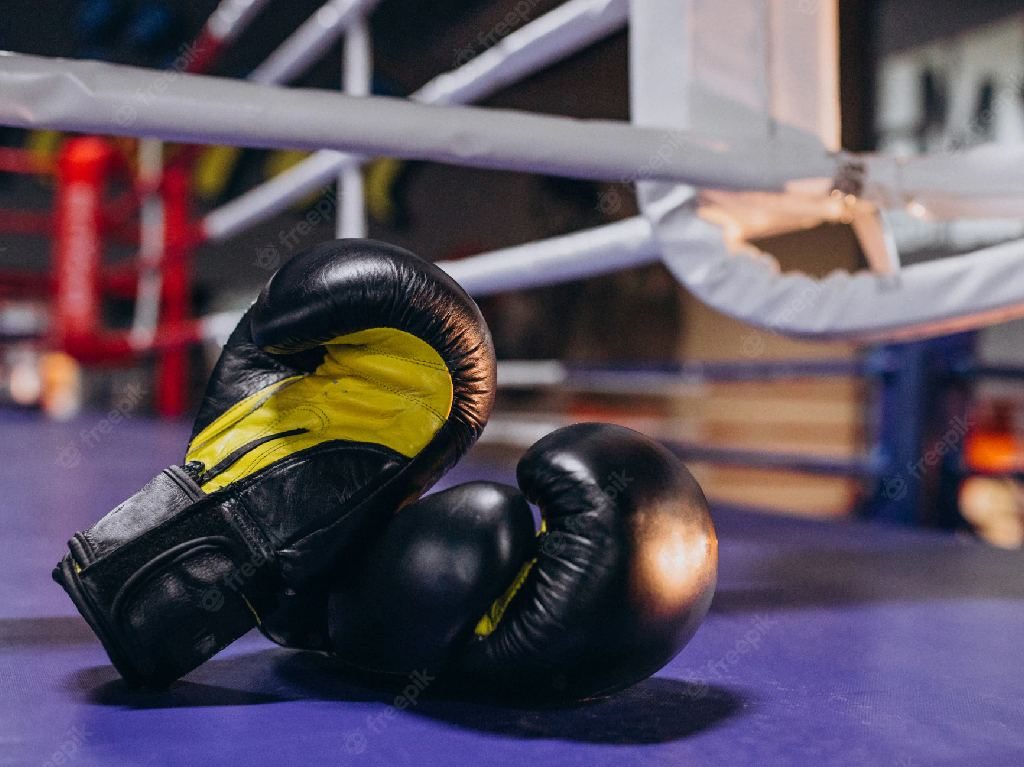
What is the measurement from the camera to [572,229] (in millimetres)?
5535

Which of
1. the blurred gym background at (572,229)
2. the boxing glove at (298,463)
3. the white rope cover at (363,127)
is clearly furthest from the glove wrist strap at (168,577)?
the blurred gym background at (572,229)

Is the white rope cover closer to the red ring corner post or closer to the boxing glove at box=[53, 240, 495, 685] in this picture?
the boxing glove at box=[53, 240, 495, 685]

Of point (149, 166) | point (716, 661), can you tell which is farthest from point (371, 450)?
point (149, 166)

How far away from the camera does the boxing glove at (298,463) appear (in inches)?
25.5

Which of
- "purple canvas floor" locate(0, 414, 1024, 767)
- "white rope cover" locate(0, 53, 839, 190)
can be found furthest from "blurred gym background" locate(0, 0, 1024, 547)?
"purple canvas floor" locate(0, 414, 1024, 767)

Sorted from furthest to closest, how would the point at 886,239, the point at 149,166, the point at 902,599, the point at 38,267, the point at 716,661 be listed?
the point at 38,267
the point at 149,166
the point at 886,239
the point at 902,599
the point at 716,661

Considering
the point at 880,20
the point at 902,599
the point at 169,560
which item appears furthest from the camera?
the point at 880,20

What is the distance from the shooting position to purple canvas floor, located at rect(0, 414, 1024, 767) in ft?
1.84

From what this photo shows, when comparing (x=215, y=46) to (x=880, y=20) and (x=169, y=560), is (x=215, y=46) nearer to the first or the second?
(x=169, y=560)

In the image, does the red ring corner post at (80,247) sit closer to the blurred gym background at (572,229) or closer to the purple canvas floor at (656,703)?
the blurred gym background at (572,229)

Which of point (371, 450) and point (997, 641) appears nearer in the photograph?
point (371, 450)

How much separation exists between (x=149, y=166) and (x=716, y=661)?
12.5 ft

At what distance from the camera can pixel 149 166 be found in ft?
13.3

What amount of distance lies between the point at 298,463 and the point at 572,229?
4950 mm
